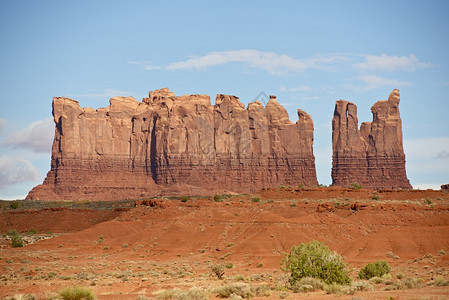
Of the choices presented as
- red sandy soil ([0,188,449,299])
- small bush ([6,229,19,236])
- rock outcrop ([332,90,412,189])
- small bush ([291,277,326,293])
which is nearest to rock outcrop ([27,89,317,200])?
rock outcrop ([332,90,412,189])

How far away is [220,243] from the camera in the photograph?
190ft

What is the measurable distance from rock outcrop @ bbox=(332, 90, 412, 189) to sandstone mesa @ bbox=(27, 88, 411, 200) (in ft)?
0.68

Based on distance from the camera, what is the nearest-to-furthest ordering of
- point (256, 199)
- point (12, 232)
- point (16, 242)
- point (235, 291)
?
point (235, 291), point (16, 242), point (12, 232), point (256, 199)

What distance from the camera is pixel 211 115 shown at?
150 m

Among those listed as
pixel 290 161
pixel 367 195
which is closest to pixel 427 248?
pixel 367 195

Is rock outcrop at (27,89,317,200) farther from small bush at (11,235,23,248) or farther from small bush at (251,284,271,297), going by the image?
small bush at (251,284,271,297)

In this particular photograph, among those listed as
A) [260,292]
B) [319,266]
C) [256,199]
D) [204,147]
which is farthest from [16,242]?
[204,147]

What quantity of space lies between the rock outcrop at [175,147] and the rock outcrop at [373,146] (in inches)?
272

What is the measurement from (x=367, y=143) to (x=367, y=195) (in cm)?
7381

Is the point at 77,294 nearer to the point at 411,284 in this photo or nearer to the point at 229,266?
the point at 411,284

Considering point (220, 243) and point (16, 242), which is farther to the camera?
point (16, 242)

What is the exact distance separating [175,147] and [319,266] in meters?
115

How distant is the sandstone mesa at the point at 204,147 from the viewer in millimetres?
145250

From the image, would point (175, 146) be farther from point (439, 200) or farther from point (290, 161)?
point (439, 200)
